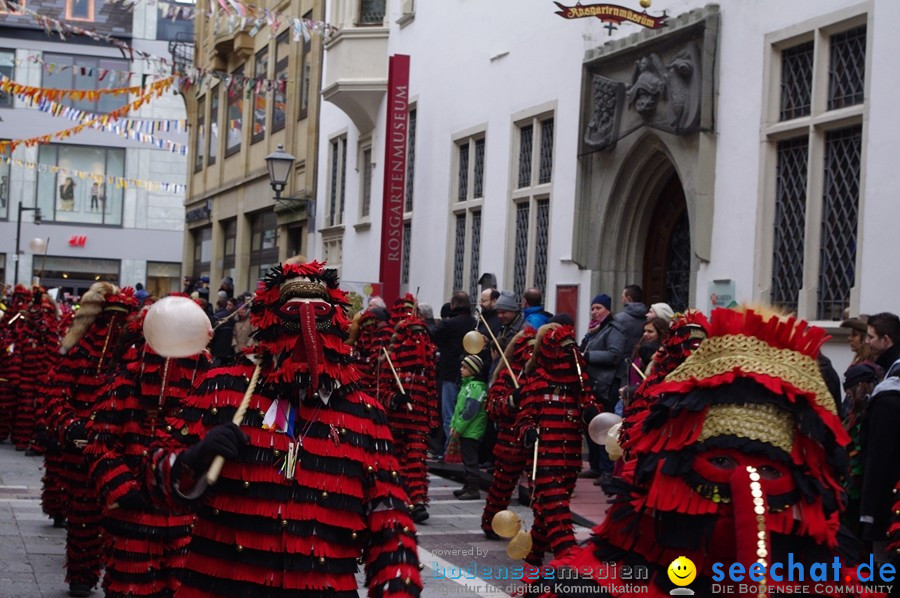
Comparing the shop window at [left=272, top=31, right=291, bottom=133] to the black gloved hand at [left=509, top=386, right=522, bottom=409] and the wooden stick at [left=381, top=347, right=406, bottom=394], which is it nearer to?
the wooden stick at [left=381, top=347, right=406, bottom=394]

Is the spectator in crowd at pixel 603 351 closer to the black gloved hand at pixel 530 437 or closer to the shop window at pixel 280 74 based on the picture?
the black gloved hand at pixel 530 437

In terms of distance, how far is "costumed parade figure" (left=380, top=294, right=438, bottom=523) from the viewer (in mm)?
12055

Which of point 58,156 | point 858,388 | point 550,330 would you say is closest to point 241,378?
point 858,388

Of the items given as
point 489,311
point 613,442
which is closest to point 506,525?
point 613,442

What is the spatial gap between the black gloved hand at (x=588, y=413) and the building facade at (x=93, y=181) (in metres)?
43.4

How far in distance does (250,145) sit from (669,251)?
20.2m

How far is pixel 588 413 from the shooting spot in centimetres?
988

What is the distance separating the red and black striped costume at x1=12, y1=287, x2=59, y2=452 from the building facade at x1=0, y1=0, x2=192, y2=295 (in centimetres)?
3448

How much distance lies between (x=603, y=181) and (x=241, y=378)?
472 inches

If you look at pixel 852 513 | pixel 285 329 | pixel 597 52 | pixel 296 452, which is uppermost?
pixel 597 52

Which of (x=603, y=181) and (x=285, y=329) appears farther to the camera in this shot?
(x=603, y=181)

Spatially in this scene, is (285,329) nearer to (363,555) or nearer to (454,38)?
(363,555)

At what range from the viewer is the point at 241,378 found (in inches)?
192

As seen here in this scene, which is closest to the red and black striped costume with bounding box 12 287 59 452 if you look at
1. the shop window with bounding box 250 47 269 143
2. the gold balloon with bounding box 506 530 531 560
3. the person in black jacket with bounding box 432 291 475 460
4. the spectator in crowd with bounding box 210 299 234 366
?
the spectator in crowd with bounding box 210 299 234 366
